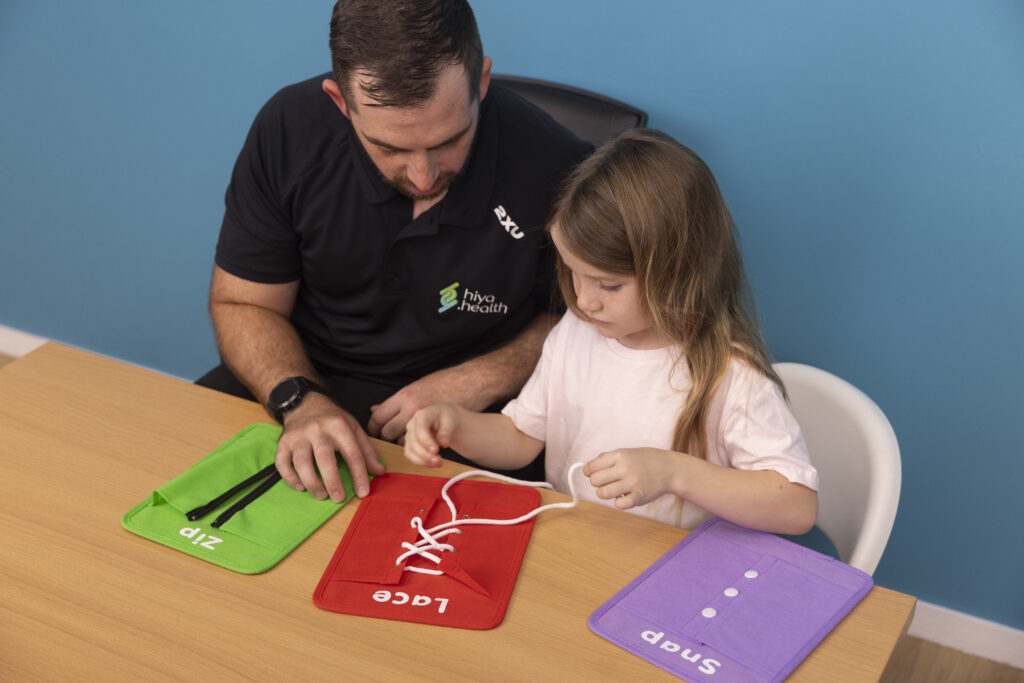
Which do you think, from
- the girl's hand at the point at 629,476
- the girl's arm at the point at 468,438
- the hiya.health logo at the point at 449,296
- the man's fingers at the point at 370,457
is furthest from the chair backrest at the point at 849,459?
the man's fingers at the point at 370,457

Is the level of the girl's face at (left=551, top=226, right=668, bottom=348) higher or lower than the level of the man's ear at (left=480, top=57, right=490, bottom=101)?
lower

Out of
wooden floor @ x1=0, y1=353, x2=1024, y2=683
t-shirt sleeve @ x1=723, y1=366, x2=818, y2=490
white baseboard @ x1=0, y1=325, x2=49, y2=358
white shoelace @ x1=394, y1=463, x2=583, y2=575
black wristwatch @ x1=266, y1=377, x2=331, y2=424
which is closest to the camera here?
white shoelace @ x1=394, y1=463, x2=583, y2=575

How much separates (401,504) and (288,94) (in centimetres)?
81

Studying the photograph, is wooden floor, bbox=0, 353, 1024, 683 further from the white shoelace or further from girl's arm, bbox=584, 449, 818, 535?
the white shoelace

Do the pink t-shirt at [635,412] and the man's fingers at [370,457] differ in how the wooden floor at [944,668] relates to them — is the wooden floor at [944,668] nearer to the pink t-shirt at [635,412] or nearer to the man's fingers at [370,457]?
the pink t-shirt at [635,412]

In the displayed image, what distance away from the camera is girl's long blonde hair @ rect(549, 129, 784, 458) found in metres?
1.21

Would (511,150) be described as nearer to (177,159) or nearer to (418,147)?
(418,147)

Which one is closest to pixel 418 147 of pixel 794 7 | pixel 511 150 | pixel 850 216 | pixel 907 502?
pixel 511 150

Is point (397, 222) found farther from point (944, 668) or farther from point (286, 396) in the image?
point (944, 668)

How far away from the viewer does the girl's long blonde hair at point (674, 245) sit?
1.21 meters

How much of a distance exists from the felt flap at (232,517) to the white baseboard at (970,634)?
1.42 metres

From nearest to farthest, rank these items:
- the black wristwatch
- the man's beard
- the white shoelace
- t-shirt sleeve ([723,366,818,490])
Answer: the white shoelace < t-shirt sleeve ([723,366,818,490]) < the black wristwatch < the man's beard

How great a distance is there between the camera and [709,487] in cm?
114

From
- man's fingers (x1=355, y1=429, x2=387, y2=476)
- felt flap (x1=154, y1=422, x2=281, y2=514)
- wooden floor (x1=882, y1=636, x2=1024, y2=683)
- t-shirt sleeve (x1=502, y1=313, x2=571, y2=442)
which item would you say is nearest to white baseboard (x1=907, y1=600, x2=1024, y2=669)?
wooden floor (x1=882, y1=636, x2=1024, y2=683)
